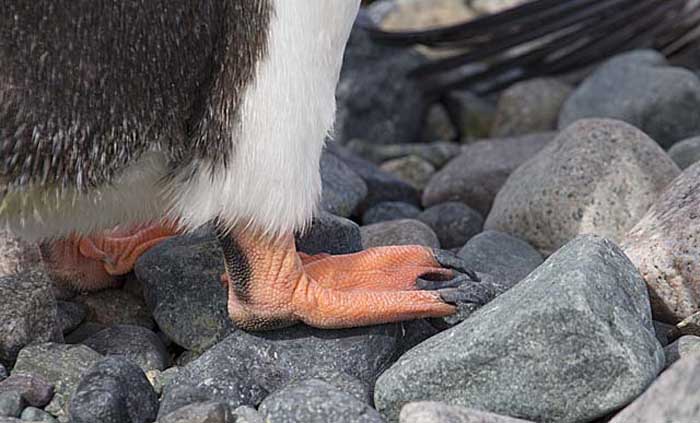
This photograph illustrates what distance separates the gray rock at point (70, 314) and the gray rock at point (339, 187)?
718 millimetres

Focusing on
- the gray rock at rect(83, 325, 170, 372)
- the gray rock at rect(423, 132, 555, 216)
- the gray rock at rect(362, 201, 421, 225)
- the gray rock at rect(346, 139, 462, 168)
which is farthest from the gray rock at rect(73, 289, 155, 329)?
the gray rock at rect(346, 139, 462, 168)

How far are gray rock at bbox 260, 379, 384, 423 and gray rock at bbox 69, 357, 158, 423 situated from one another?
252 mm

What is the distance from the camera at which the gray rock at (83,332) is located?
2801 mm

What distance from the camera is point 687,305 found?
265 centimetres

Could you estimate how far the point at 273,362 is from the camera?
2.52m

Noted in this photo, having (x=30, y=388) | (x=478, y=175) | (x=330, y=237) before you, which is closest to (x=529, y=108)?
(x=478, y=175)

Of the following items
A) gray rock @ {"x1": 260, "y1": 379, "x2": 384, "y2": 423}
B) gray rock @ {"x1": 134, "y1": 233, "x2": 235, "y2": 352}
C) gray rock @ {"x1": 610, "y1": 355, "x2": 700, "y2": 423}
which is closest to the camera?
gray rock @ {"x1": 610, "y1": 355, "x2": 700, "y2": 423}

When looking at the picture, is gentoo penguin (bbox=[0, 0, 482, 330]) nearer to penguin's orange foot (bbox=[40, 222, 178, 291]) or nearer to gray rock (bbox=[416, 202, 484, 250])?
penguin's orange foot (bbox=[40, 222, 178, 291])

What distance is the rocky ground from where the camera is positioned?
7.24 feet

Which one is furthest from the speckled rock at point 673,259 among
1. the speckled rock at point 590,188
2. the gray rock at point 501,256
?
the speckled rock at point 590,188

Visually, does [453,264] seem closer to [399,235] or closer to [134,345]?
[399,235]

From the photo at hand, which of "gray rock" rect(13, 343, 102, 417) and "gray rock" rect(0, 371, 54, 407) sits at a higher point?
"gray rock" rect(0, 371, 54, 407)

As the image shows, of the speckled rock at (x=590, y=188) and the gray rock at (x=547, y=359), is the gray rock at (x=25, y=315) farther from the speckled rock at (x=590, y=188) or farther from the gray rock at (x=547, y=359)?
the speckled rock at (x=590, y=188)

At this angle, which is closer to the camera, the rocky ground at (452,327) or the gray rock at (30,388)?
the rocky ground at (452,327)
